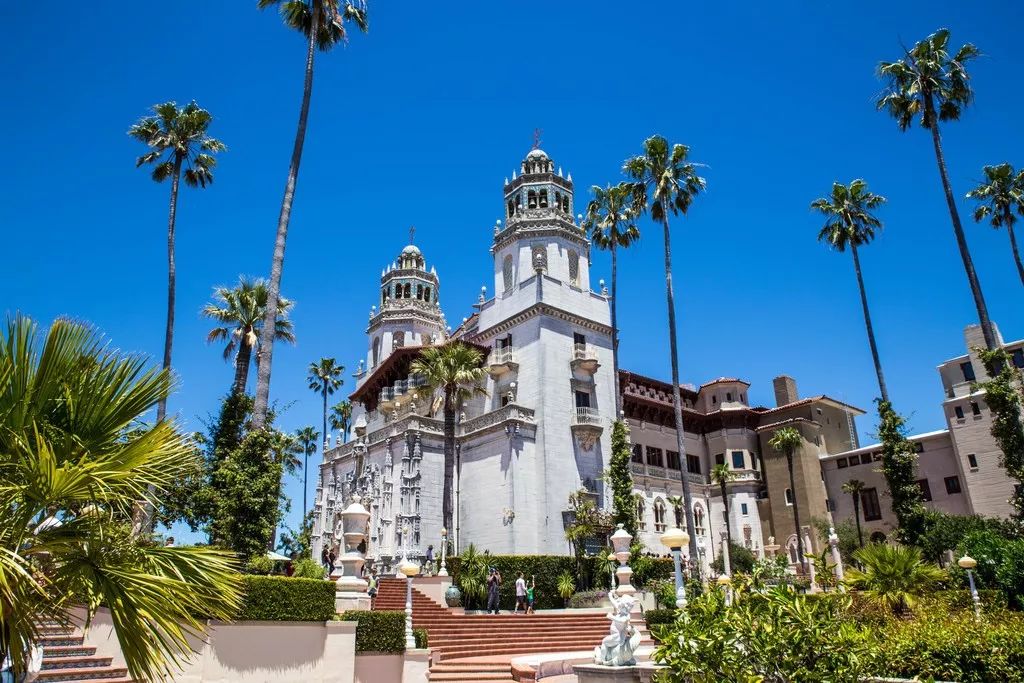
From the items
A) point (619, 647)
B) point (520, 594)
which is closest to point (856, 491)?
point (520, 594)

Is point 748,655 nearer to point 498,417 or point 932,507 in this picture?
point 498,417

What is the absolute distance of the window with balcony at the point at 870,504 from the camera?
50062 millimetres

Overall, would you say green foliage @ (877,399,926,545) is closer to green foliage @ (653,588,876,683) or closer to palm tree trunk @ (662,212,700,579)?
palm tree trunk @ (662,212,700,579)

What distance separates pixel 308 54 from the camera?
2867cm

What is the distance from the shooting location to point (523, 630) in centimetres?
2669

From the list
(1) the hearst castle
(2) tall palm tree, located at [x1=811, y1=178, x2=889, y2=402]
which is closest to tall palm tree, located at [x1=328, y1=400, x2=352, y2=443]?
(1) the hearst castle

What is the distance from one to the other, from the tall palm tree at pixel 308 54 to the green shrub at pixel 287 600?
7.94 m

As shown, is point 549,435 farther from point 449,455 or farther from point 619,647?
point 619,647

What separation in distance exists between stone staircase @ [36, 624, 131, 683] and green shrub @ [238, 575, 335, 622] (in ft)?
8.99

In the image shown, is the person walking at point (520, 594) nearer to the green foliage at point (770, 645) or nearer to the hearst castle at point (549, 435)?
the hearst castle at point (549, 435)

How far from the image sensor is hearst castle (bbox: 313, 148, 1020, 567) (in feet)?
131

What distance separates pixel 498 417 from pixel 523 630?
52.0 ft

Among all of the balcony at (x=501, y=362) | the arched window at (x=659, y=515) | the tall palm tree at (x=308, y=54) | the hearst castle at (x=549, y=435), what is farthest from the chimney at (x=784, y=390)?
the tall palm tree at (x=308, y=54)

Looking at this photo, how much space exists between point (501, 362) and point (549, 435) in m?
6.29
